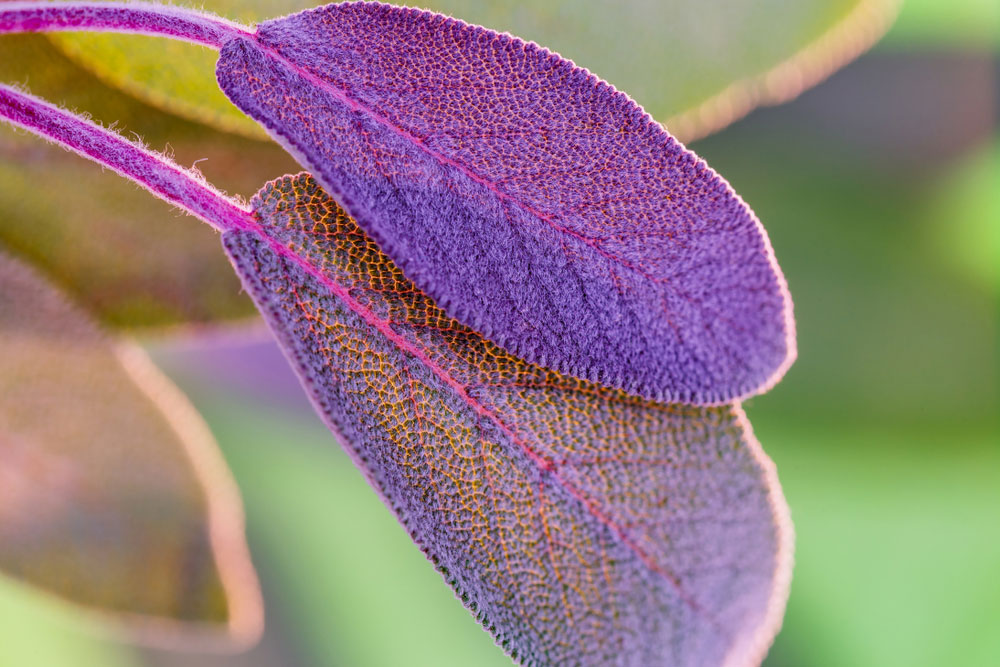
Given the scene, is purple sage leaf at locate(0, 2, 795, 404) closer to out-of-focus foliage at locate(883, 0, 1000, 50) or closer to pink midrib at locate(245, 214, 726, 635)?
pink midrib at locate(245, 214, 726, 635)

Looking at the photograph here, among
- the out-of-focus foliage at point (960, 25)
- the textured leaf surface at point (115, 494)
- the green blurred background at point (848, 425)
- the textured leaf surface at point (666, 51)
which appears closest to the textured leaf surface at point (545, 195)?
the textured leaf surface at point (666, 51)

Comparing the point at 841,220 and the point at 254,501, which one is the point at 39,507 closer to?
the point at 254,501

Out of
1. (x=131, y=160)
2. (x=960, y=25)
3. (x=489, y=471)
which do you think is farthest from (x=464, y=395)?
(x=960, y=25)

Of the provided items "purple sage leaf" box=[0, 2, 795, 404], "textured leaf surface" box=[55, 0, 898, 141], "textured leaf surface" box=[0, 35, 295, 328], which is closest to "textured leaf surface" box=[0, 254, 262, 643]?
"textured leaf surface" box=[0, 35, 295, 328]

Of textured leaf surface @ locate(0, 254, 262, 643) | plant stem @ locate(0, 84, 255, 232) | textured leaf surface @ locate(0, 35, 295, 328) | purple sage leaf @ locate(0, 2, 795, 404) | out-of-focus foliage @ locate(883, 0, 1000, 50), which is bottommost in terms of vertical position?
textured leaf surface @ locate(0, 254, 262, 643)

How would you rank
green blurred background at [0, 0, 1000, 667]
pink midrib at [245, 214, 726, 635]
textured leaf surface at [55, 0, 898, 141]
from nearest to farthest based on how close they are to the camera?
pink midrib at [245, 214, 726, 635]
textured leaf surface at [55, 0, 898, 141]
green blurred background at [0, 0, 1000, 667]

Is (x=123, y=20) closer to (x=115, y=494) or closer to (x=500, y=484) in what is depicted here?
(x=500, y=484)

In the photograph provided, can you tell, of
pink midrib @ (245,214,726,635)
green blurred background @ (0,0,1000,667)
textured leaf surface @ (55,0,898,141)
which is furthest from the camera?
green blurred background @ (0,0,1000,667)
